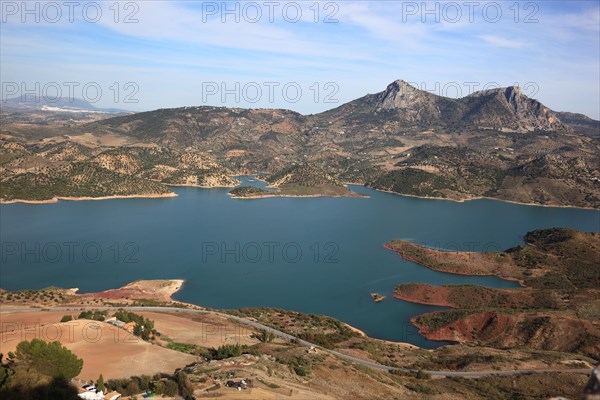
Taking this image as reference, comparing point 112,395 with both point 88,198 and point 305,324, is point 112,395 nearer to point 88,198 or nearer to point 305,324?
point 305,324

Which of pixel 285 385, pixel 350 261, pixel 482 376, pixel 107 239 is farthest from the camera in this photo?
pixel 107 239

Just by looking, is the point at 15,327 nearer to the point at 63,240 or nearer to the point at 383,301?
the point at 383,301

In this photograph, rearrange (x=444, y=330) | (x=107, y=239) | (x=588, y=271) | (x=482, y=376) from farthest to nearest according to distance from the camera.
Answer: (x=107, y=239), (x=588, y=271), (x=444, y=330), (x=482, y=376)

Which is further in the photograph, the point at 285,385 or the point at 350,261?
the point at 350,261

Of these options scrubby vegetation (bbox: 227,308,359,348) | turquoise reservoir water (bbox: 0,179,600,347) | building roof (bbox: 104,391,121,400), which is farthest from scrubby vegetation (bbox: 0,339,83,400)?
turquoise reservoir water (bbox: 0,179,600,347)

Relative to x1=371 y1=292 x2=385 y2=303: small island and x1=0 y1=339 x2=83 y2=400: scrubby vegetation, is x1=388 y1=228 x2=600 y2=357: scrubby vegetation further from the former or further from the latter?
x1=0 y1=339 x2=83 y2=400: scrubby vegetation

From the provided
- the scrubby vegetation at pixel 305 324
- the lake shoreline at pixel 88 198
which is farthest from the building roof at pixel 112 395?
the lake shoreline at pixel 88 198

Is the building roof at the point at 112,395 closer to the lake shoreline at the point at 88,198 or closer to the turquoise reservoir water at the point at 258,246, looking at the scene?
the turquoise reservoir water at the point at 258,246

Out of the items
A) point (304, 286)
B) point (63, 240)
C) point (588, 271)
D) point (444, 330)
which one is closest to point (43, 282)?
point (63, 240)
